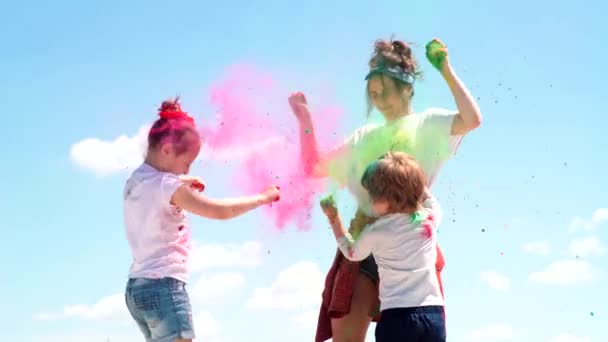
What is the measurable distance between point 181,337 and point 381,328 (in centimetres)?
107

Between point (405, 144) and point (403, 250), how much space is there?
68 cm

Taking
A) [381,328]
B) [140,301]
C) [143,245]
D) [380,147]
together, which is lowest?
[381,328]

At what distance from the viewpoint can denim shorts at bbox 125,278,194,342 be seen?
14.4ft

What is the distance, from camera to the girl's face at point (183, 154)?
4.66m

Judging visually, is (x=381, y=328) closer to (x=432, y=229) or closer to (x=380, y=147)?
(x=432, y=229)

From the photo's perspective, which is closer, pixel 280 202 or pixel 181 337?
pixel 181 337

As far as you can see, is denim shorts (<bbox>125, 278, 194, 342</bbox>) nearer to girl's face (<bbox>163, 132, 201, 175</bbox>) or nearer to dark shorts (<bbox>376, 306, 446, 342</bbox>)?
girl's face (<bbox>163, 132, 201, 175</bbox>)

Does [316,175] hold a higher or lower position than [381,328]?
higher

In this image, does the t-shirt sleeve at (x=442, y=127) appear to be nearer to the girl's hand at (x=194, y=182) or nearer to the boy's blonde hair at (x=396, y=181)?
the boy's blonde hair at (x=396, y=181)

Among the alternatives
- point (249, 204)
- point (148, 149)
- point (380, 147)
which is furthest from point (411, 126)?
point (148, 149)

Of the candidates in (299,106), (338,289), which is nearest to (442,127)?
(299,106)

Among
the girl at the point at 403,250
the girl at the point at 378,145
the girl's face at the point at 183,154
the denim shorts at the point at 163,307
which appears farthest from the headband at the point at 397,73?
the denim shorts at the point at 163,307

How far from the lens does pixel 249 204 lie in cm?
457

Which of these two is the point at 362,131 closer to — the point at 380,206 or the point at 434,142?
the point at 434,142
